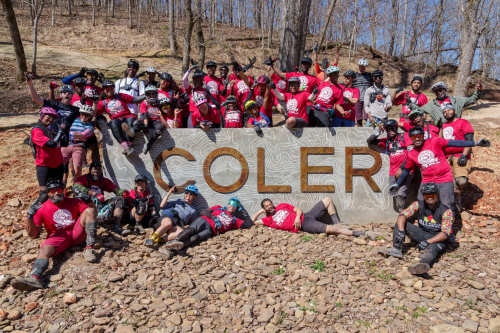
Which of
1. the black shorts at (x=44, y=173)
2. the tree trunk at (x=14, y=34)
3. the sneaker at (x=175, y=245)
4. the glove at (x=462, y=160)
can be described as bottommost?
the sneaker at (x=175, y=245)

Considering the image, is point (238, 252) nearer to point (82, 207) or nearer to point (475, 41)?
point (82, 207)

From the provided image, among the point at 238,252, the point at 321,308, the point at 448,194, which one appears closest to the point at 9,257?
the point at 238,252

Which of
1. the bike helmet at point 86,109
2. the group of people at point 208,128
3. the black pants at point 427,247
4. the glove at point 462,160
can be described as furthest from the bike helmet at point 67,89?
the glove at point 462,160

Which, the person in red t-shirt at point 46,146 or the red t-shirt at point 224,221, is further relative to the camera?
the red t-shirt at point 224,221

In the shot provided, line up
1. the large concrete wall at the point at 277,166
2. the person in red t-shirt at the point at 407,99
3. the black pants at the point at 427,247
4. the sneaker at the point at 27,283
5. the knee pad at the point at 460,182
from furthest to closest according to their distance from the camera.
A: 1. the person in red t-shirt at the point at 407,99
2. the large concrete wall at the point at 277,166
3. the knee pad at the point at 460,182
4. the black pants at the point at 427,247
5. the sneaker at the point at 27,283

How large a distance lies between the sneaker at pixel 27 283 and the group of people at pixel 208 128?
0.02 meters

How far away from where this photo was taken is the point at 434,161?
596 centimetres

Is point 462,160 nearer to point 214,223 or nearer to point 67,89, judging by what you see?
point 214,223

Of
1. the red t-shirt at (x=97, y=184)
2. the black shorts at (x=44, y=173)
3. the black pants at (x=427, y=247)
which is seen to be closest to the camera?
the black pants at (x=427, y=247)

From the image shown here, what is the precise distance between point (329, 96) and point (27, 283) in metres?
6.00

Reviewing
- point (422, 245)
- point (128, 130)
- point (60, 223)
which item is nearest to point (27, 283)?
point (60, 223)

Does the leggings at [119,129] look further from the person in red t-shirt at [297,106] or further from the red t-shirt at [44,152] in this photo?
the person in red t-shirt at [297,106]

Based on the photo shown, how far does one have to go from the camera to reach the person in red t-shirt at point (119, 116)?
21.9 feet

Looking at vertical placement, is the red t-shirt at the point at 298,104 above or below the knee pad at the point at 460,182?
above
